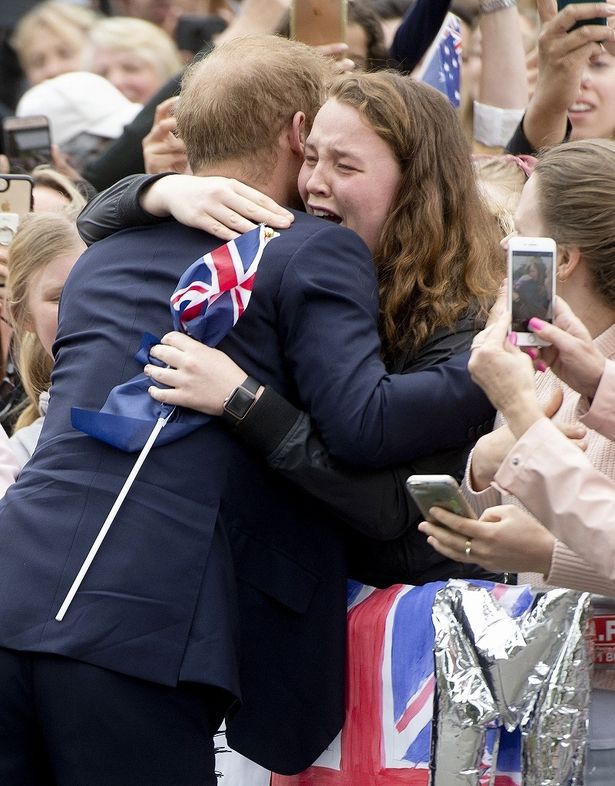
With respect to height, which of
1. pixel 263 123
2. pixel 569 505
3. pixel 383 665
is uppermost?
pixel 263 123

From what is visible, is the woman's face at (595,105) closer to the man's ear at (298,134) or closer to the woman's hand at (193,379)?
the man's ear at (298,134)

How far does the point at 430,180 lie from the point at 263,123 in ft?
1.20

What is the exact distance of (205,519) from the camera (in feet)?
8.29

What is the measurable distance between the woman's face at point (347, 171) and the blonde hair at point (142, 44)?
399 centimetres

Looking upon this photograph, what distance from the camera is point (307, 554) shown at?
269 centimetres

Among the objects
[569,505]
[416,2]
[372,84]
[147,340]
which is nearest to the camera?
[569,505]

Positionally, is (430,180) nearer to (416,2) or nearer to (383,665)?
(383,665)

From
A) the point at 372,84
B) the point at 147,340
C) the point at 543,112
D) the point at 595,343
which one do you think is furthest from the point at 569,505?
the point at 543,112

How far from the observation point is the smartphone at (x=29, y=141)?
16.9 ft

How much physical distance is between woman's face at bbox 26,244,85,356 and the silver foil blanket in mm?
1594

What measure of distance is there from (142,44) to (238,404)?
4.58 m

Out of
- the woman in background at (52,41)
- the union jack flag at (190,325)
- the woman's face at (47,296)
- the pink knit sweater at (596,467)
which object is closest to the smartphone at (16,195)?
the woman's face at (47,296)

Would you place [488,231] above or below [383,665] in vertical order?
above

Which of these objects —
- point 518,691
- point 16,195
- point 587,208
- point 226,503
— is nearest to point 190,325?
point 226,503
